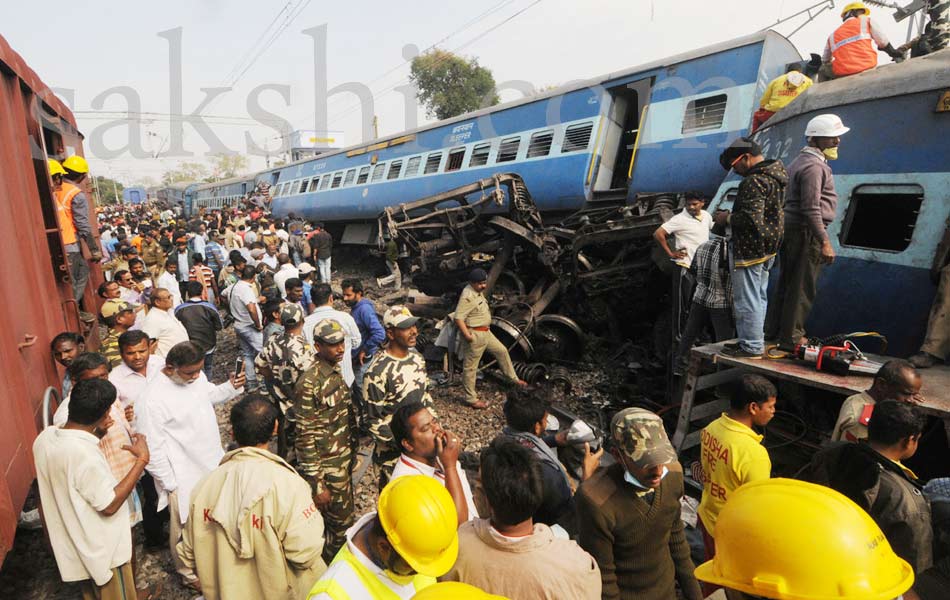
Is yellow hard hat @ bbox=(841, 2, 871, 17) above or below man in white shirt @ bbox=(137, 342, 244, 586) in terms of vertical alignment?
above

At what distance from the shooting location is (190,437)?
120 inches

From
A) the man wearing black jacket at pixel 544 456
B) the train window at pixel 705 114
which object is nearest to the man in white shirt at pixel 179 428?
the man wearing black jacket at pixel 544 456

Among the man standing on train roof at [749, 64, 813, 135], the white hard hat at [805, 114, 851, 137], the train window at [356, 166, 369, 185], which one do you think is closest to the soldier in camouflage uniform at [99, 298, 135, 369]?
the white hard hat at [805, 114, 851, 137]

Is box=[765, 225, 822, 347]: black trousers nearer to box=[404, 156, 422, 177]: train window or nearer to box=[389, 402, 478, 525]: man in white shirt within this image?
box=[389, 402, 478, 525]: man in white shirt

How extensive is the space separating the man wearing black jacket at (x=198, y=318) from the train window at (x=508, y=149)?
6.79m

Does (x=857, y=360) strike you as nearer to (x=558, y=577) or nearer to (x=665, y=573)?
(x=665, y=573)

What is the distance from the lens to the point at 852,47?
4.68m

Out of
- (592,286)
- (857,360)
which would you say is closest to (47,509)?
(857,360)

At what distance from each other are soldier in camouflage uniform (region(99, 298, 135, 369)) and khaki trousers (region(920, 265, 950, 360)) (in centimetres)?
628

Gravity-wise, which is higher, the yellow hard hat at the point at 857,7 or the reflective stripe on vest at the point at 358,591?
the yellow hard hat at the point at 857,7

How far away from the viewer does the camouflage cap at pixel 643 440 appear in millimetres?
1995

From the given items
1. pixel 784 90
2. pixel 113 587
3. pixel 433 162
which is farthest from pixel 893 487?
pixel 433 162

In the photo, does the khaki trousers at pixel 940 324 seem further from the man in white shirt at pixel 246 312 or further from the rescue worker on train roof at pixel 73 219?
the rescue worker on train roof at pixel 73 219

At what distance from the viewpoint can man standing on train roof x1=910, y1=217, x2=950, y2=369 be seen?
11.0 ft
